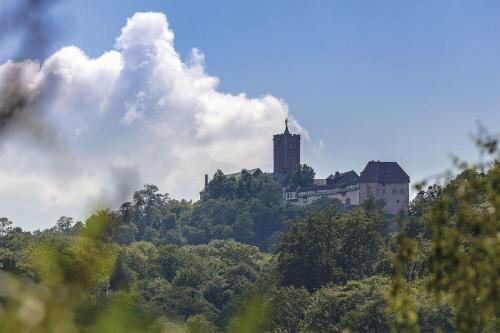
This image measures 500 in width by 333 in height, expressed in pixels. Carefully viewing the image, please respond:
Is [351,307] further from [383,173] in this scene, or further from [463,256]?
[383,173]

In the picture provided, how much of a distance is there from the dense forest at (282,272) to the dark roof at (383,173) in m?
8.20

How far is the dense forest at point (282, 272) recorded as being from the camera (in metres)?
2.39

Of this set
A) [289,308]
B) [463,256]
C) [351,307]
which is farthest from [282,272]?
[463,256]

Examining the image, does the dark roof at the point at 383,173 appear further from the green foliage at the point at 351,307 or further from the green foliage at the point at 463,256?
the green foliage at the point at 463,256

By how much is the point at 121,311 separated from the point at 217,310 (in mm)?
105669

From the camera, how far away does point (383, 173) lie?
18550 centimetres

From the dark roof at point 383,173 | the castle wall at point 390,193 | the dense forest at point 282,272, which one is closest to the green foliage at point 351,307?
the dense forest at point 282,272

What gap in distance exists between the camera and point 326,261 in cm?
9194

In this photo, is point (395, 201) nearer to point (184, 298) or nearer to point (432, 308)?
point (184, 298)

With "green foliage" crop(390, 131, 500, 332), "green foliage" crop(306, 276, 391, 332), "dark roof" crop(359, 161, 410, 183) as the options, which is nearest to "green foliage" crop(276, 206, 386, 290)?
"green foliage" crop(306, 276, 391, 332)

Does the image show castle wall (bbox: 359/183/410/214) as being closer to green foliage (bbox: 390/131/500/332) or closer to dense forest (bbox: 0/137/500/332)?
dense forest (bbox: 0/137/500/332)

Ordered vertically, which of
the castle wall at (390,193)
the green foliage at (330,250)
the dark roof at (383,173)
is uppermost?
the dark roof at (383,173)

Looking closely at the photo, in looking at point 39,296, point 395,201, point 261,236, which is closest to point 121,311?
point 39,296

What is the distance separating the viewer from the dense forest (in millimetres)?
2395
